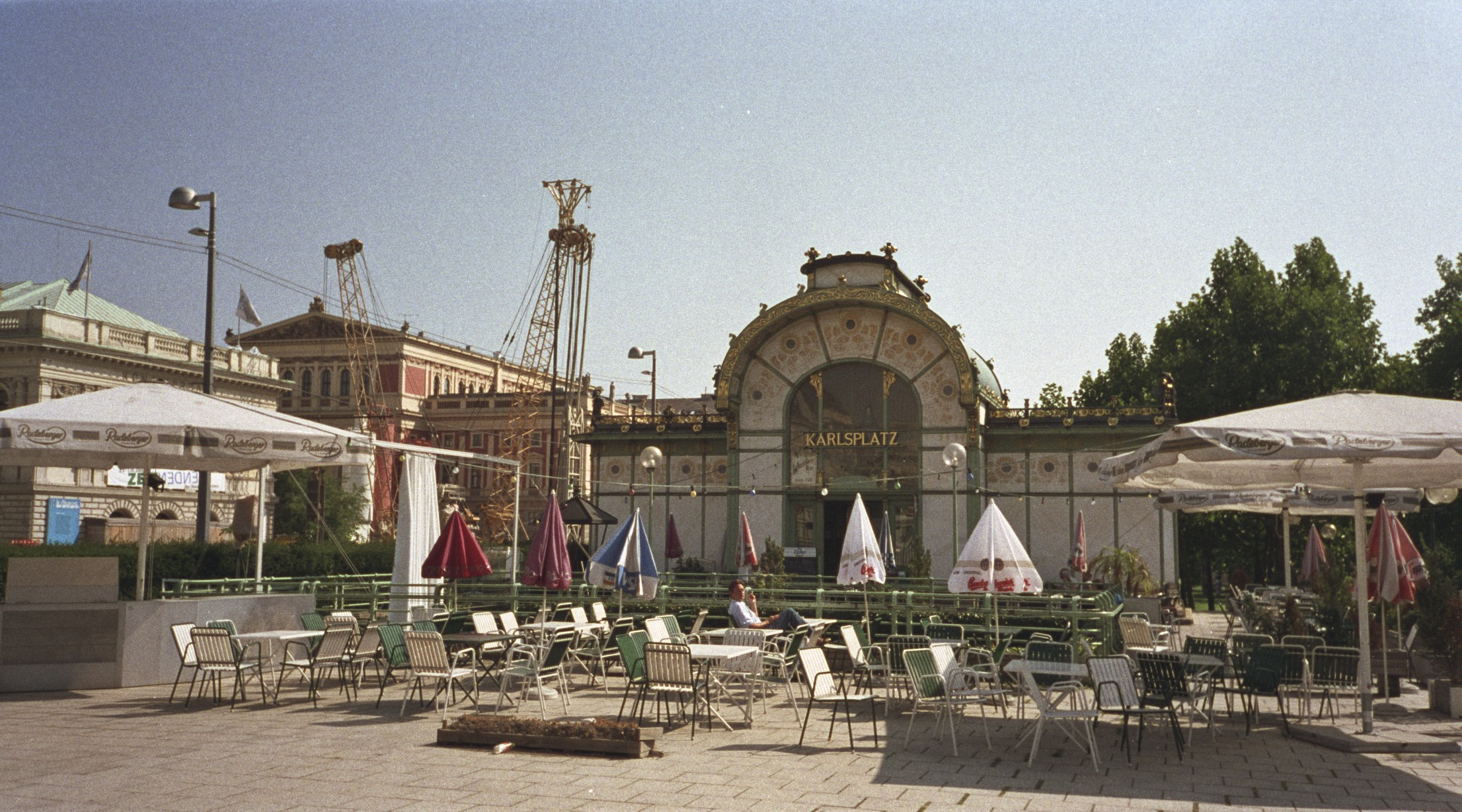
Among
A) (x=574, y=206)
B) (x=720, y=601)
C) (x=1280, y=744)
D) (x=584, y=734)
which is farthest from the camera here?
(x=574, y=206)

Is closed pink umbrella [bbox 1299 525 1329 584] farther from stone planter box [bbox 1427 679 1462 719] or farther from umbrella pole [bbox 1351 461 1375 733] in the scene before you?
umbrella pole [bbox 1351 461 1375 733]

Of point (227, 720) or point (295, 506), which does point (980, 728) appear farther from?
point (295, 506)

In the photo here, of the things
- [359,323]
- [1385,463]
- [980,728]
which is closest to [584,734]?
[980,728]

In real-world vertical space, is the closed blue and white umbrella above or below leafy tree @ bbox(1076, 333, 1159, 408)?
below

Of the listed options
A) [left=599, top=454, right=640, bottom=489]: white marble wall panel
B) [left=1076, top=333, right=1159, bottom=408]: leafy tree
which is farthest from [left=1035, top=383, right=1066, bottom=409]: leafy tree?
[left=599, top=454, right=640, bottom=489]: white marble wall panel

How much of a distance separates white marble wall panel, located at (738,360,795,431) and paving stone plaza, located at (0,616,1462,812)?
1758 centimetres

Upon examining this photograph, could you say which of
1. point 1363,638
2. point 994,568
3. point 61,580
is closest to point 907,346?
point 994,568

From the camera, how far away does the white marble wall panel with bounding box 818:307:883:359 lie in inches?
1128

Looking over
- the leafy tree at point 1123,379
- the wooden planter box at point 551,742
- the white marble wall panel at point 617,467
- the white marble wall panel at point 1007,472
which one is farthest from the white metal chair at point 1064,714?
the leafy tree at point 1123,379

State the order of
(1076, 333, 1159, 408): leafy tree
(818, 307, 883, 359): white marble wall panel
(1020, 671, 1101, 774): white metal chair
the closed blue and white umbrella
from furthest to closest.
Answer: (1076, 333, 1159, 408): leafy tree < (818, 307, 883, 359): white marble wall panel < the closed blue and white umbrella < (1020, 671, 1101, 774): white metal chair

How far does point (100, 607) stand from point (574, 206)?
1890 inches

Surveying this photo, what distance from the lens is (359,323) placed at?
7681cm

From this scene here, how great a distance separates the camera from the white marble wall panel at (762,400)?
1151 inches

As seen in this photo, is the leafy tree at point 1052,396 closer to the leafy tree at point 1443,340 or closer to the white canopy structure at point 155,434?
the leafy tree at point 1443,340
